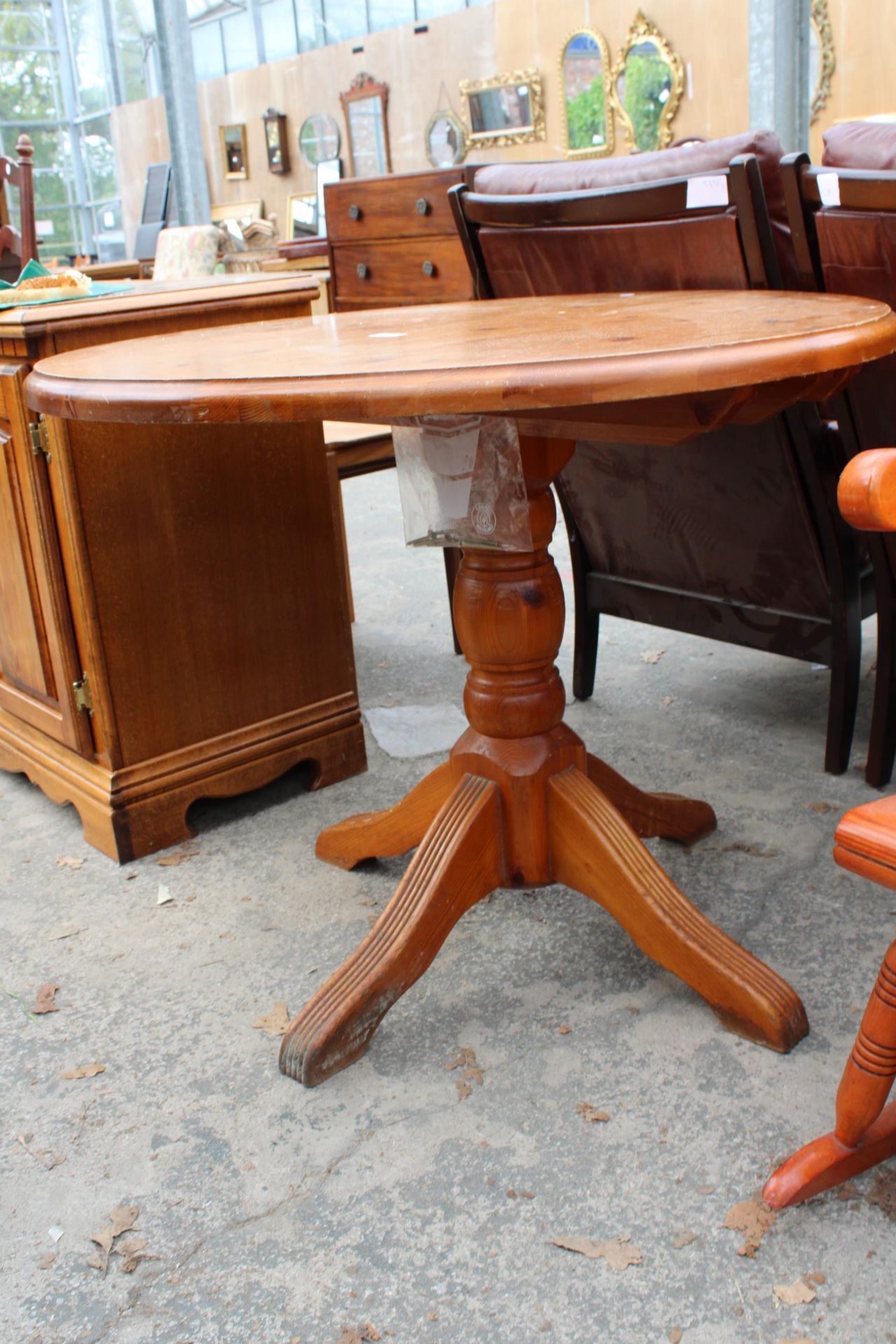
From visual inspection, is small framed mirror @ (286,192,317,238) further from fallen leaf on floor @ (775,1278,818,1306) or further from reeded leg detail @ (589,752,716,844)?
fallen leaf on floor @ (775,1278,818,1306)

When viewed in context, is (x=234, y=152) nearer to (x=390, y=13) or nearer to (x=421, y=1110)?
(x=390, y=13)

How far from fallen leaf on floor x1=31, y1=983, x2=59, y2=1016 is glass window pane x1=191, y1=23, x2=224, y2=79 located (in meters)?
13.6


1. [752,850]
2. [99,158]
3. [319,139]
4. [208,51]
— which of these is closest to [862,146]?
[752,850]

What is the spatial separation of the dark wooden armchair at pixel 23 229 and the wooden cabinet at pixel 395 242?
1.27m

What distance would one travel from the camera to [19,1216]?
51.9 inches

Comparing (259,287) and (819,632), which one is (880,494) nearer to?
(819,632)

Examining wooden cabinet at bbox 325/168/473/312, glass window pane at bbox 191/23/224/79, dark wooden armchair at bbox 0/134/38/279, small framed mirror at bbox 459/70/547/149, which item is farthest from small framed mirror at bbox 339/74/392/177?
dark wooden armchair at bbox 0/134/38/279

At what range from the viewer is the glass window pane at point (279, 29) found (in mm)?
12195

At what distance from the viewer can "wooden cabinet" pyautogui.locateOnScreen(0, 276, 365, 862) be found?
200 cm

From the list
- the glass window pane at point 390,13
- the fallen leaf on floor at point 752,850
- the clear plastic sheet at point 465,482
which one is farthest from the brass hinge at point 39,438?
the glass window pane at point 390,13

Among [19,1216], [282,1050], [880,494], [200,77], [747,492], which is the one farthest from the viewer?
[200,77]

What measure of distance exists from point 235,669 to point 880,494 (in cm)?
144

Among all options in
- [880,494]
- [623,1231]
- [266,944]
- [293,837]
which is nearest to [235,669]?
[293,837]

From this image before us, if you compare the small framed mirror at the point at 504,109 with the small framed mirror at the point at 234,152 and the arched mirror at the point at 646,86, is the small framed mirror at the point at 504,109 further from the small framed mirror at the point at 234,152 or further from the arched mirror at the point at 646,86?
the small framed mirror at the point at 234,152
